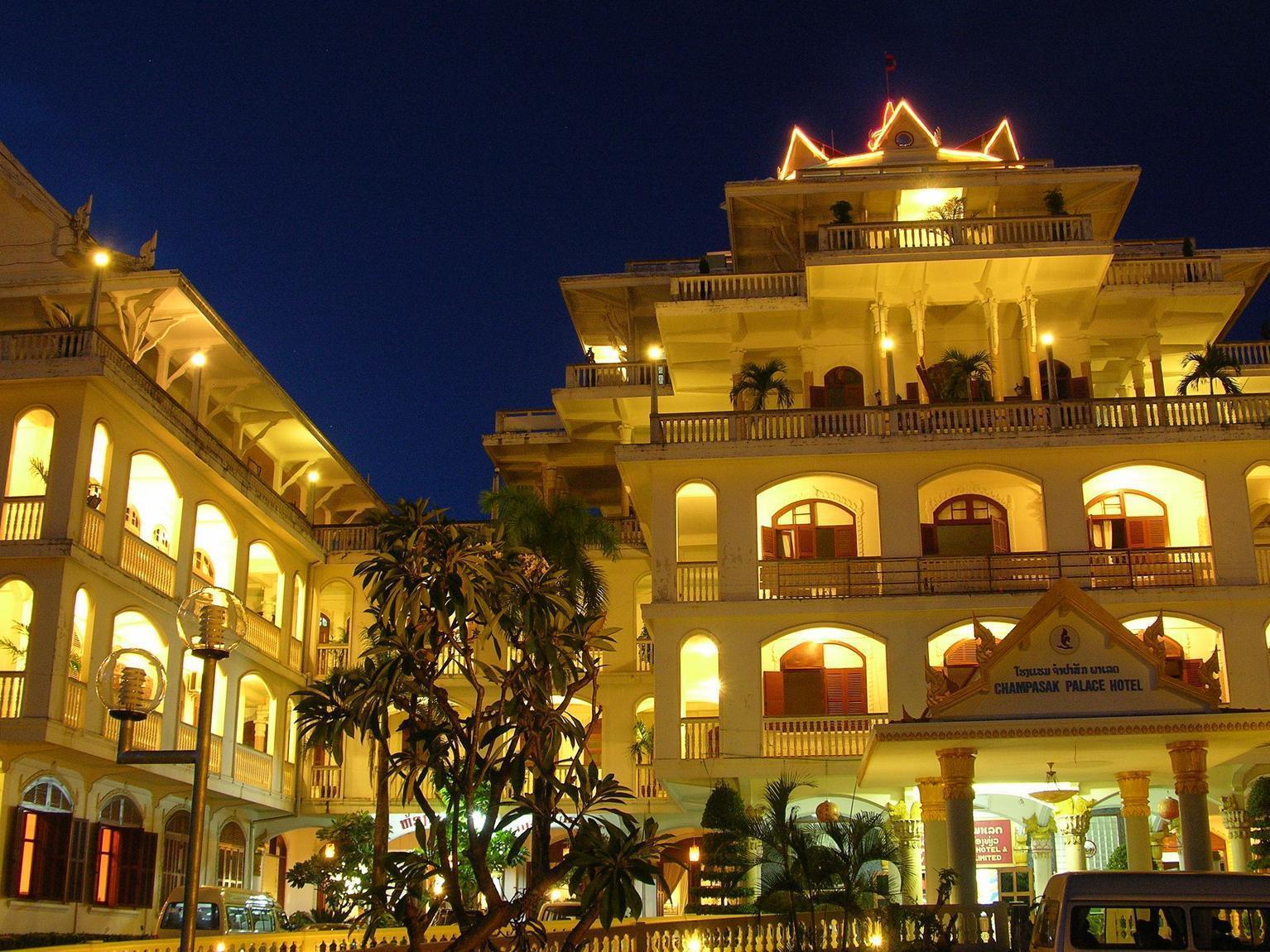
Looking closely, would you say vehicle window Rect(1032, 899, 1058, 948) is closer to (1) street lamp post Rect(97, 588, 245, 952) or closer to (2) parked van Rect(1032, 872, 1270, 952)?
(2) parked van Rect(1032, 872, 1270, 952)

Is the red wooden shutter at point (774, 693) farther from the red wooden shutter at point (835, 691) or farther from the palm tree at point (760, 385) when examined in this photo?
the palm tree at point (760, 385)

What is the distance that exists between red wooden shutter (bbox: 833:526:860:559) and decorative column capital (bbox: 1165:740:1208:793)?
11.5 metres

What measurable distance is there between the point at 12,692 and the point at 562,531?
12.4m

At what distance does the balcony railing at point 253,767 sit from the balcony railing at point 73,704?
746 cm

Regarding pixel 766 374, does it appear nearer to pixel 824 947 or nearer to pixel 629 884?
pixel 824 947

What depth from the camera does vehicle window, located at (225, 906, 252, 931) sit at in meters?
28.9

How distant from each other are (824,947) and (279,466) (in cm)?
2612

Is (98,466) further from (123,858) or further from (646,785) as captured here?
(646,785)

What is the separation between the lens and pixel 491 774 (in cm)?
1927

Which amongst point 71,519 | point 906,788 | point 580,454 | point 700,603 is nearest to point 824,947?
point 906,788

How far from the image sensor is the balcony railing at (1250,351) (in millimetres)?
40750

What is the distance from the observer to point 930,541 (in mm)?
33750

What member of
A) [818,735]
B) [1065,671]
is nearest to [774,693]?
[818,735]

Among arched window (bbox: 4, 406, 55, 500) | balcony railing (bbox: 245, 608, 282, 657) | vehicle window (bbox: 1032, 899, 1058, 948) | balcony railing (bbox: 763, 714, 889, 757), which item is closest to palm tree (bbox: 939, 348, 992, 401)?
balcony railing (bbox: 763, 714, 889, 757)
